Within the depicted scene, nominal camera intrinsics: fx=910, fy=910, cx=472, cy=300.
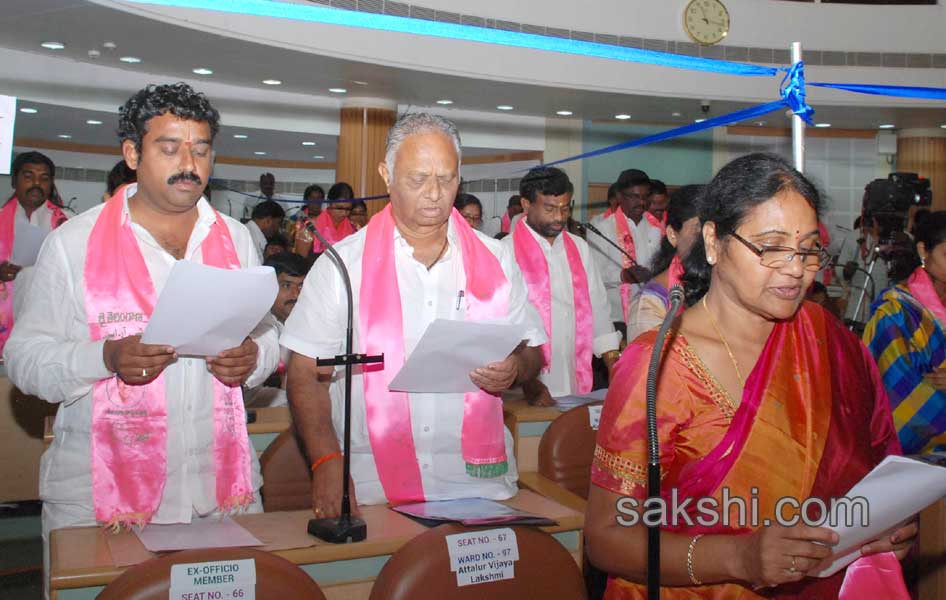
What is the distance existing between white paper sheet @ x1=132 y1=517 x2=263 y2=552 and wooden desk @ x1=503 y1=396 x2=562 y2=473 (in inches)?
52.3

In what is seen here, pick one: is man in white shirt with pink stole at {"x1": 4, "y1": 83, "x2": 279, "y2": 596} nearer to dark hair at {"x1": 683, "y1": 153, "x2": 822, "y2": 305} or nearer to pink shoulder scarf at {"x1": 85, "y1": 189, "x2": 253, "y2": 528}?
pink shoulder scarf at {"x1": 85, "y1": 189, "x2": 253, "y2": 528}

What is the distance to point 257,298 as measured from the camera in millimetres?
1946

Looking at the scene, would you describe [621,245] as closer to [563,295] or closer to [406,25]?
[563,295]

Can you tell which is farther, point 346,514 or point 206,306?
point 346,514

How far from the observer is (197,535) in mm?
1960

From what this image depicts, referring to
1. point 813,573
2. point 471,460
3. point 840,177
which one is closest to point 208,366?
point 471,460

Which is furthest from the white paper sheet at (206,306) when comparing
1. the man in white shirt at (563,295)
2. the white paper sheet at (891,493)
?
the man in white shirt at (563,295)

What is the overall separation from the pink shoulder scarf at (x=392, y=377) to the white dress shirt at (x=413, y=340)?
20 mm

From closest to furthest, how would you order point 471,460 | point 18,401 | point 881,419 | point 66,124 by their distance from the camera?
point 881,419
point 471,460
point 18,401
point 66,124

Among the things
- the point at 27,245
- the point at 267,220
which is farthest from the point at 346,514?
the point at 267,220

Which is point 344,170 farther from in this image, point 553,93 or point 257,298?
point 257,298

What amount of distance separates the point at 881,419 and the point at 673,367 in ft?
1.50

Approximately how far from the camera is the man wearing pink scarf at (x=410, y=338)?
231 centimetres

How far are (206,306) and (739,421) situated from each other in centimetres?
107
